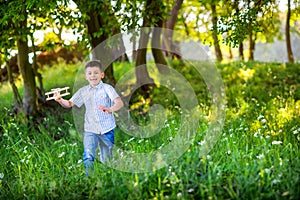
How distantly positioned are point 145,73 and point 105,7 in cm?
216

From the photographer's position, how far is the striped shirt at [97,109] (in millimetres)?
4559

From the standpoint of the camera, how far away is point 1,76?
11.9 m

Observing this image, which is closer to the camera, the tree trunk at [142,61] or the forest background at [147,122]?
the forest background at [147,122]

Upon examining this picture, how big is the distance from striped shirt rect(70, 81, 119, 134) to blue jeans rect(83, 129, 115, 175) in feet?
0.23

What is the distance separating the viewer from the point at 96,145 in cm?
471

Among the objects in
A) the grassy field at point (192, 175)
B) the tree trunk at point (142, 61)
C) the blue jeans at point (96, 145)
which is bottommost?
the grassy field at point (192, 175)

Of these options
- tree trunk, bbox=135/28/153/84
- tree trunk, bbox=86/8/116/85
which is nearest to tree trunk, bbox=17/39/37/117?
tree trunk, bbox=86/8/116/85

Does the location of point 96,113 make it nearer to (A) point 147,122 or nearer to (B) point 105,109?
(B) point 105,109

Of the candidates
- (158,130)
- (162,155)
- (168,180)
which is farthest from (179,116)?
(168,180)

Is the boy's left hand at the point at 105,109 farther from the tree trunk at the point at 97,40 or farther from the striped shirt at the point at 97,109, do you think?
the tree trunk at the point at 97,40

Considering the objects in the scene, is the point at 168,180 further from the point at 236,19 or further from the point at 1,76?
the point at 1,76

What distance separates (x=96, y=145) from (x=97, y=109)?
1.39ft

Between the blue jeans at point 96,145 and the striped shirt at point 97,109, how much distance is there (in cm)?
7

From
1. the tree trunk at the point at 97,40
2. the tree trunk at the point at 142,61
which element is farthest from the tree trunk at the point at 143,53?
the tree trunk at the point at 97,40
